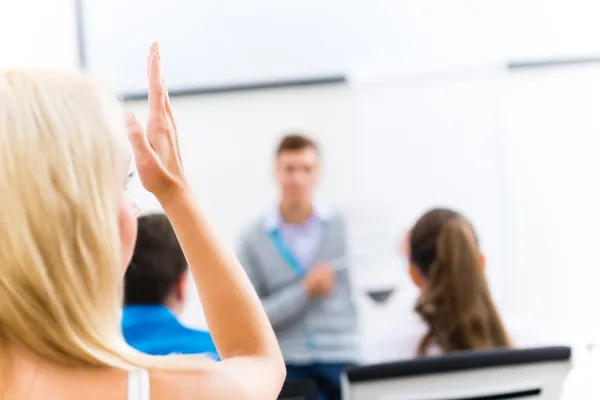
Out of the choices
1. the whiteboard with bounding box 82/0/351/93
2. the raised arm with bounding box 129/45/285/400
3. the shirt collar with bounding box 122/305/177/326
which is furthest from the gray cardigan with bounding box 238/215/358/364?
the raised arm with bounding box 129/45/285/400

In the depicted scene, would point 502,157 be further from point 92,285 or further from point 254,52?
point 92,285

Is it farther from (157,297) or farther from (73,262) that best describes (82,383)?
(157,297)

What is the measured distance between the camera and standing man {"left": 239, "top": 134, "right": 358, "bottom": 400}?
2.98 m

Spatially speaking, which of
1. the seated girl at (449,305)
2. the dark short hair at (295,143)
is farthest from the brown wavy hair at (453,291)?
the dark short hair at (295,143)

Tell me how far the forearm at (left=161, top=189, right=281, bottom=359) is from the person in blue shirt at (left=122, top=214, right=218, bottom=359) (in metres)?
0.65

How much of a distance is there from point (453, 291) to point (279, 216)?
4.03ft

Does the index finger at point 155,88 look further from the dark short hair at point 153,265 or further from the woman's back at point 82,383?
the dark short hair at point 153,265

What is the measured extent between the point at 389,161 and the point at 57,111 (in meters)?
2.60

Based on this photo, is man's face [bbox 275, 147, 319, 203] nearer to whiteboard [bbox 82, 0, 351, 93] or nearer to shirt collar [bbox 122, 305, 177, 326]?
whiteboard [bbox 82, 0, 351, 93]

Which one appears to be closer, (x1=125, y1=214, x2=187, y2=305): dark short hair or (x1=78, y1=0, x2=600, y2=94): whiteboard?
(x1=125, y1=214, x2=187, y2=305): dark short hair

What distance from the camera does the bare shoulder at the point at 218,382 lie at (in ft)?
2.24

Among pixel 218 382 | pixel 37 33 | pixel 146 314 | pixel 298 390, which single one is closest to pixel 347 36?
pixel 37 33

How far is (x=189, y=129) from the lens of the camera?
10.7 feet

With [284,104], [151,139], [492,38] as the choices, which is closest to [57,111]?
[151,139]
